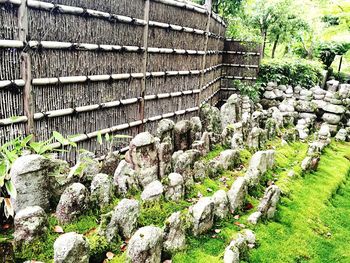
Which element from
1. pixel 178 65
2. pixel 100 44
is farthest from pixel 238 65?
pixel 100 44

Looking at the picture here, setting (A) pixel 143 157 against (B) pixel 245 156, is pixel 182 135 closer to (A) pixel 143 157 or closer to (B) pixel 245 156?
(B) pixel 245 156

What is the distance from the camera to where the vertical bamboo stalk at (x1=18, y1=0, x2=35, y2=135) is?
4.56 m

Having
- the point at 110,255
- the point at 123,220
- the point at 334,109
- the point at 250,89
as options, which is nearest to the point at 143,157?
the point at 123,220

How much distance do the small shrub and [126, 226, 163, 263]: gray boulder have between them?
38.0 feet

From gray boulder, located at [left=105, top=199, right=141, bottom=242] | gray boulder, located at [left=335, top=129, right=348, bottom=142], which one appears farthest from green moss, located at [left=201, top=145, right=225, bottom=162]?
gray boulder, located at [left=335, top=129, right=348, bottom=142]

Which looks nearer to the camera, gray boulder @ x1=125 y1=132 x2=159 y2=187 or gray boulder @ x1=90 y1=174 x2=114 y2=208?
gray boulder @ x1=90 y1=174 x2=114 y2=208

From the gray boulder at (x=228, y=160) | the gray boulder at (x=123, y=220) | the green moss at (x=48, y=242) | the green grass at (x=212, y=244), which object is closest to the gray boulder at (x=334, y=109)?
the gray boulder at (x=228, y=160)

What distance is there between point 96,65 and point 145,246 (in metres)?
3.69

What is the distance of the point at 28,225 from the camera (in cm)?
335

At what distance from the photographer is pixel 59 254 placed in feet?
9.59

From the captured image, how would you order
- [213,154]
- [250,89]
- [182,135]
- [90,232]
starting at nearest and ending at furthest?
[90,232] → [182,135] → [213,154] → [250,89]

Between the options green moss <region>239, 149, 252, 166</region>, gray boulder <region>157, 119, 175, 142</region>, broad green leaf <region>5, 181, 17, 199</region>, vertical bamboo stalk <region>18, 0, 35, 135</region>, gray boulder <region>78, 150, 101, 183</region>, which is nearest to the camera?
broad green leaf <region>5, 181, 17, 199</region>

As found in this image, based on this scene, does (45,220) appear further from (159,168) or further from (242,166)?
(242,166)

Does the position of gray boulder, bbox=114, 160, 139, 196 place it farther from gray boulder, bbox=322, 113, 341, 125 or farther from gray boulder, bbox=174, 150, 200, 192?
gray boulder, bbox=322, 113, 341, 125
